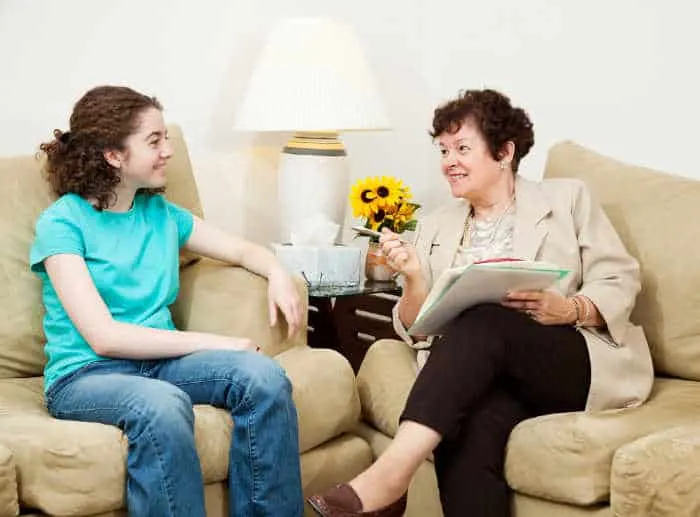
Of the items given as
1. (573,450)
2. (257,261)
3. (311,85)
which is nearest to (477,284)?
(573,450)

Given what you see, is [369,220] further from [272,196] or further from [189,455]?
[189,455]

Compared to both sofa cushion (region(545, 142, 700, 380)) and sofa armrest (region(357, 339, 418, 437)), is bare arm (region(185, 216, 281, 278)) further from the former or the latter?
sofa cushion (region(545, 142, 700, 380))

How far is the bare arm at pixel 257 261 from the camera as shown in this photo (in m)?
2.37

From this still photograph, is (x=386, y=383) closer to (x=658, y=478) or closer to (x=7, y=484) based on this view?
(x=658, y=478)

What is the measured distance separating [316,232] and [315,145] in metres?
0.25

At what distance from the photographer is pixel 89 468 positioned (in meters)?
1.86

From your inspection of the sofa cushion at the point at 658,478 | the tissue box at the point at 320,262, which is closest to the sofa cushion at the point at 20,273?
the tissue box at the point at 320,262

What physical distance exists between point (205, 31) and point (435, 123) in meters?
0.95

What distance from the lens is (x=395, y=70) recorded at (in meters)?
3.54

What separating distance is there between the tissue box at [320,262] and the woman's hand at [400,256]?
51 centimetres

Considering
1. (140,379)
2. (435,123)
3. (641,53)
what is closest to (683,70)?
(641,53)

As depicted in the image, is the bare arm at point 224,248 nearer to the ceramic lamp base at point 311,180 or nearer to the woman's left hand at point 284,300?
the woman's left hand at point 284,300

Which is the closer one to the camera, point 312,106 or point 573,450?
point 573,450

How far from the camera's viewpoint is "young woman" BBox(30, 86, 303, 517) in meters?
1.94
